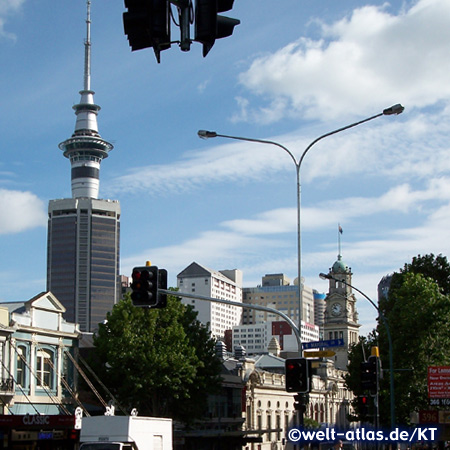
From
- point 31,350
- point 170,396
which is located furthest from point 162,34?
point 170,396

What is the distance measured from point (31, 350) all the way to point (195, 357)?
10.9 m

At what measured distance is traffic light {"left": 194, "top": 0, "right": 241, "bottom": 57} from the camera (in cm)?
974

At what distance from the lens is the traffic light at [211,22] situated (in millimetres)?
9742

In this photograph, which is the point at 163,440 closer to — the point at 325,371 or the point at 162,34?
the point at 162,34

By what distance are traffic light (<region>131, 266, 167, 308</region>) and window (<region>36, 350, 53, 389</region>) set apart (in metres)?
32.5

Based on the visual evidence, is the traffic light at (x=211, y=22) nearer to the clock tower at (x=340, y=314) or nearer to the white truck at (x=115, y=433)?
the white truck at (x=115, y=433)

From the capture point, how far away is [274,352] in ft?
404

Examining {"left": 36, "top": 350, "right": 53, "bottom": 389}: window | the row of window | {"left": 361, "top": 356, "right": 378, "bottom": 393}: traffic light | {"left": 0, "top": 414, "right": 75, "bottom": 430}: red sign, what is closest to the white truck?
{"left": 361, "top": 356, "right": 378, "bottom": 393}: traffic light

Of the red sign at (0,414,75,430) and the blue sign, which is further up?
the blue sign

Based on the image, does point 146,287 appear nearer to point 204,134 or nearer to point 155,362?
point 204,134

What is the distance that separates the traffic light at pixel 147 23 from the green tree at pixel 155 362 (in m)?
42.8

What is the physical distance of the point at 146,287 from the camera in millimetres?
20234

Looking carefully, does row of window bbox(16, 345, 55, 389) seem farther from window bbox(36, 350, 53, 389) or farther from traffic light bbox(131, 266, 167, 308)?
traffic light bbox(131, 266, 167, 308)

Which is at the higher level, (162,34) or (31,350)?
(162,34)
